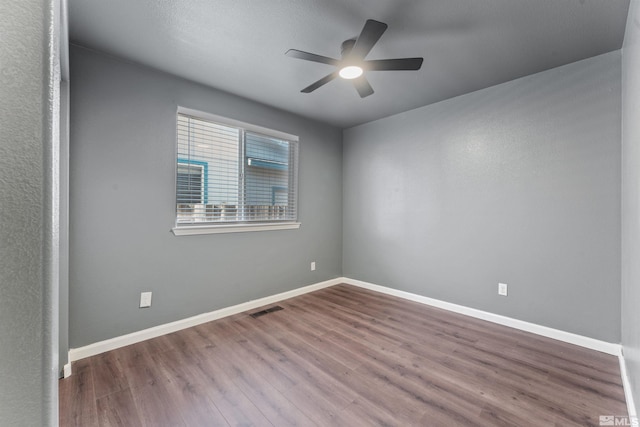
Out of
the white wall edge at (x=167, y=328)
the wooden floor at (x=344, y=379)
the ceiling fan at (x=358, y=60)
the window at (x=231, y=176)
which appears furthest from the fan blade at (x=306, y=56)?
the white wall edge at (x=167, y=328)

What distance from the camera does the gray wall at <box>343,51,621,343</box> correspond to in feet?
7.57

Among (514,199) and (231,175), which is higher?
(231,175)

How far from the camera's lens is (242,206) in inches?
127

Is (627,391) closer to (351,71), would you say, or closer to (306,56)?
(351,71)

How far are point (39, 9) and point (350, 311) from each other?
316cm

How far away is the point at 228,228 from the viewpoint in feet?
9.95

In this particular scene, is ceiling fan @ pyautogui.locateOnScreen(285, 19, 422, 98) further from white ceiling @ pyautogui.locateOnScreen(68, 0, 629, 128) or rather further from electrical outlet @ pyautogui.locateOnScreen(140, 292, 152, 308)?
electrical outlet @ pyautogui.locateOnScreen(140, 292, 152, 308)

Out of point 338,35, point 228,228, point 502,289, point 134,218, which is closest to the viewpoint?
point 338,35

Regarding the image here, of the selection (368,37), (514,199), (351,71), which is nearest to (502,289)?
(514,199)

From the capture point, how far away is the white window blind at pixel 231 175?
9.05ft

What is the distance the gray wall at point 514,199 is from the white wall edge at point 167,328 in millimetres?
1489

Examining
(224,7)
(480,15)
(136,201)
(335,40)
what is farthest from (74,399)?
(480,15)

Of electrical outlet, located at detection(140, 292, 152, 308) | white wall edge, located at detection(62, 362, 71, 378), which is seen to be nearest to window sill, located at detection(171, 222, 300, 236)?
electrical outlet, located at detection(140, 292, 152, 308)

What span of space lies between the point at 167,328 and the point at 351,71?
8.92 ft
